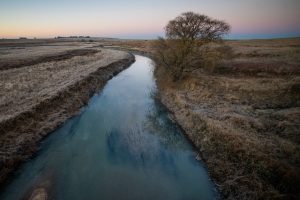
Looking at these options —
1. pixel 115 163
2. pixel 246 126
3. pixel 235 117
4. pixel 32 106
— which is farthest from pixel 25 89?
pixel 246 126

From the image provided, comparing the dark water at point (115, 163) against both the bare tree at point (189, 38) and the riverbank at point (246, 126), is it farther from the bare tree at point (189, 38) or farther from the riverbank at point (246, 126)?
the bare tree at point (189, 38)

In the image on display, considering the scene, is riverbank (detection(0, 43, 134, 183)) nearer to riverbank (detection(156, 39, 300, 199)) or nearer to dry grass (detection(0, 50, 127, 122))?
dry grass (detection(0, 50, 127, 122))

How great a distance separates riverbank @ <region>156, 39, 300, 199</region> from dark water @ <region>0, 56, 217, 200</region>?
109cm

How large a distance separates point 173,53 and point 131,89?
23.6 feet

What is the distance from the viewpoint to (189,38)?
3092 cm

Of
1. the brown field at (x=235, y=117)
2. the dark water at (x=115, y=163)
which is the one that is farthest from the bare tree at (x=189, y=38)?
the dark water at (x=115, y=163)

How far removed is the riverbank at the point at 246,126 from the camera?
1120 centimetres

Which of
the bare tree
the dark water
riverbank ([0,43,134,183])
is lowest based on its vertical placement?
the dark water

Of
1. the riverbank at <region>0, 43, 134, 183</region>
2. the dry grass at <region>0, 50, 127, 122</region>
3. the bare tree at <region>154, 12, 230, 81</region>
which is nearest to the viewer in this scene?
the riverbank at <region>0, 43, 134, 183</region>

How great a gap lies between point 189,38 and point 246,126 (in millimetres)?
17759

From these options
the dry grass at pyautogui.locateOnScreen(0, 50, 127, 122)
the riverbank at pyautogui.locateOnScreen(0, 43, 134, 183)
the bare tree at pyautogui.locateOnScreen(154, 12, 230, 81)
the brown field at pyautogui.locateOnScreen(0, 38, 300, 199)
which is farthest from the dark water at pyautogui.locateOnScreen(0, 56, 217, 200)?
the bare tree at pyautogui.locateOnScreen(154, 12, 230, 81)

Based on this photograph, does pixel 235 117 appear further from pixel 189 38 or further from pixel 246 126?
pixel 189 38

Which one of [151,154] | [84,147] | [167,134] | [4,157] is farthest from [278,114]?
[4,157]

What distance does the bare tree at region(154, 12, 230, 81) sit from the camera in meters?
30.3
